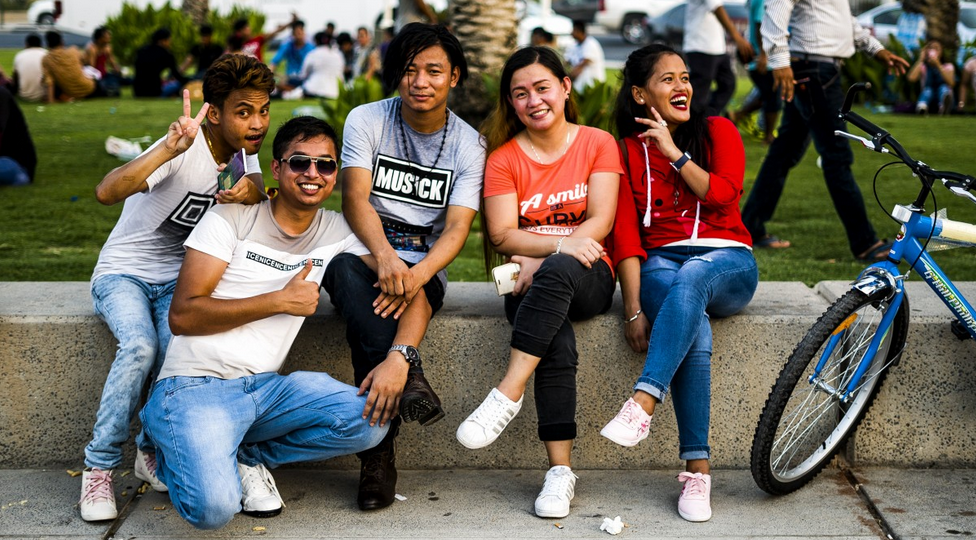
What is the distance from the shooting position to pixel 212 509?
10.4 ft

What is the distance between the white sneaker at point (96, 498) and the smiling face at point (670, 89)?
2275 mm

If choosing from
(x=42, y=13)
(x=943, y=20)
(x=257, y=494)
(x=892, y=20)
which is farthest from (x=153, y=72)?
(x=42, y=13)

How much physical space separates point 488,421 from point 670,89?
1.36m

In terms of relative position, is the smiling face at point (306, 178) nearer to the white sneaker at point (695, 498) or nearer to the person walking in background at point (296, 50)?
the white sneaker at point (695, 498)

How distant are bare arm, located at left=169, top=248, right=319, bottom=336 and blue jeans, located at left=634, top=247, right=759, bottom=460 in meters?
1.13

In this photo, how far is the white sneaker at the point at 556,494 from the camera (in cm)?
341

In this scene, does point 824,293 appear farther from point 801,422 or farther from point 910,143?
point 910,143

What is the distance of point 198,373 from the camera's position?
131 inches

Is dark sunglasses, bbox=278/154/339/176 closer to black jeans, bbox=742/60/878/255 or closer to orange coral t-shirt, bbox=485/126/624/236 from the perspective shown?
orange coral t-shirt, bbox=485/126/624/236

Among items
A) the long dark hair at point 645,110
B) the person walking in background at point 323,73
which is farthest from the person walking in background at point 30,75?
the long dark hair at point 645,110

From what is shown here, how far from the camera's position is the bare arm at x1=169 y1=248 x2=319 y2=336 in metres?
3.29

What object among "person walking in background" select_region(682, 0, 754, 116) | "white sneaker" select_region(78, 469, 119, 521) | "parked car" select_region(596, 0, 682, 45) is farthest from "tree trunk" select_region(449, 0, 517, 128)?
"parked car" select_region(596, 0, 682, 45)

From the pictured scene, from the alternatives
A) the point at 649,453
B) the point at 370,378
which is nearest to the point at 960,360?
the point at 649,453

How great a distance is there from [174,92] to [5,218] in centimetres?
993
